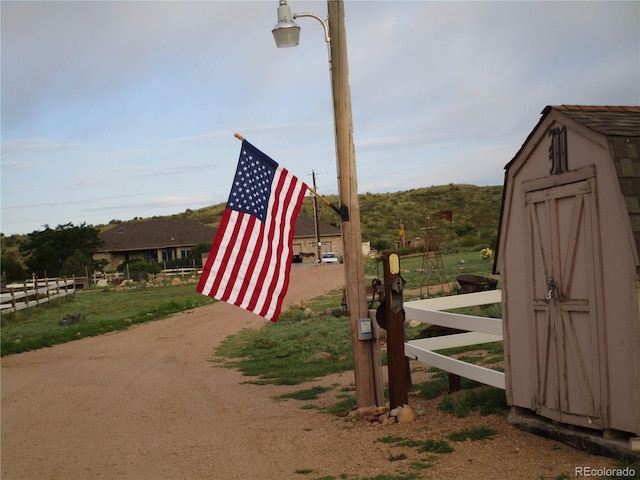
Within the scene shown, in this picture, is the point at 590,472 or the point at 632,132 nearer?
the point at 590,472

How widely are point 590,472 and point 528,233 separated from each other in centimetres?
240

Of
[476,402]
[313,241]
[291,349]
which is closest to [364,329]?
[476,402]

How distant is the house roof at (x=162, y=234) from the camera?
73.6 meters

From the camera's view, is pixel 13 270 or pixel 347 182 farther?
pixel 13 270

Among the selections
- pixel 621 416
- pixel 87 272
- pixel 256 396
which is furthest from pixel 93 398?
pixel 87 272

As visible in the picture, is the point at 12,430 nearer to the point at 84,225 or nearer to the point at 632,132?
the point at 632,132

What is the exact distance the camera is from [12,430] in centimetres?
1048

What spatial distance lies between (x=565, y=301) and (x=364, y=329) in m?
3.13

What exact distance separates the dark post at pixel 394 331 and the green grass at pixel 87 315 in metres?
13.5

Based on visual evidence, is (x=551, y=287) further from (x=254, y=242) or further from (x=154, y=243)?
(x=154, y=243)

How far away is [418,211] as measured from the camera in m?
95.7

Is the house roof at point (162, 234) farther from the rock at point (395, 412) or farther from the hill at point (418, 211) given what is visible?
the rock at point (395, 412)

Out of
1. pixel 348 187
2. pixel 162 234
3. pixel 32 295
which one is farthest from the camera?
pixel 162 234

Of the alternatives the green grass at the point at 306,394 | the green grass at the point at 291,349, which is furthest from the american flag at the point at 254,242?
the green grass at the point at 291,349
